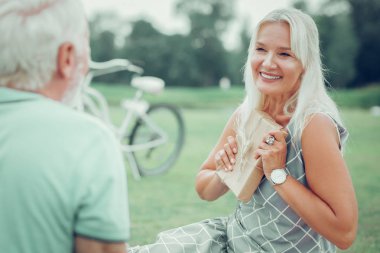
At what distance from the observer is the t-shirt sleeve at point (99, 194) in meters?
1.05

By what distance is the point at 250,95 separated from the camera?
6.51ft

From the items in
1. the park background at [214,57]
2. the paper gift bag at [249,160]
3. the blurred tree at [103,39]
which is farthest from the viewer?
the blurred tree at [103,39]

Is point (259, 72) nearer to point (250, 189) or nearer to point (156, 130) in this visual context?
point (250, 189)

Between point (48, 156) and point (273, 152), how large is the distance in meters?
0.81

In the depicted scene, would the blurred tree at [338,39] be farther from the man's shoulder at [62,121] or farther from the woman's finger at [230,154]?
the man's shoulder at [62,121]

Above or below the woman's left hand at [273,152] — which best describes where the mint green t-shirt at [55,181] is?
above

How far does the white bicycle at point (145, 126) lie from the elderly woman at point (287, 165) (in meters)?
3.11

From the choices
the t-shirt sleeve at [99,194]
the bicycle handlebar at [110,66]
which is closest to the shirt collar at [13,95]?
the t-shirt sleeve at [99,194]

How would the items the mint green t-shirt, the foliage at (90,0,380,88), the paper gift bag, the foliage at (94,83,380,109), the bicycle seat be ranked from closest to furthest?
the mint green t-shirt < the paper gift bag < the bicycle seat < the foliage at (94,83,380,109) < the foliage at (90,0,380,88)

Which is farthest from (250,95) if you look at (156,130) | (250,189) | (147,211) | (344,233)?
(156,130)

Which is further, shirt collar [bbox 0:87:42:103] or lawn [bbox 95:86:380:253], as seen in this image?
lawn [bbox 95:86:380:253]

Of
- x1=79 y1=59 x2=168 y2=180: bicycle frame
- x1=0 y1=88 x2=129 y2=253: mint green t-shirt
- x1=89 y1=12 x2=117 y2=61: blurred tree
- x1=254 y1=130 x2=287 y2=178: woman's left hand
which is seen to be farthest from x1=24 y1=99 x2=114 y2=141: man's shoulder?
x1=89 y1=12 x2=117 y2=61: blurred tree

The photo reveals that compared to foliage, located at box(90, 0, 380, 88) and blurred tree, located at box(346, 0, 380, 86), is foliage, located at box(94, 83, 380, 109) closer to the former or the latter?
blurred tree, located at box(346, 0, 380, 86)

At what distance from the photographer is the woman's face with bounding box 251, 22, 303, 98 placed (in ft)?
5.90
